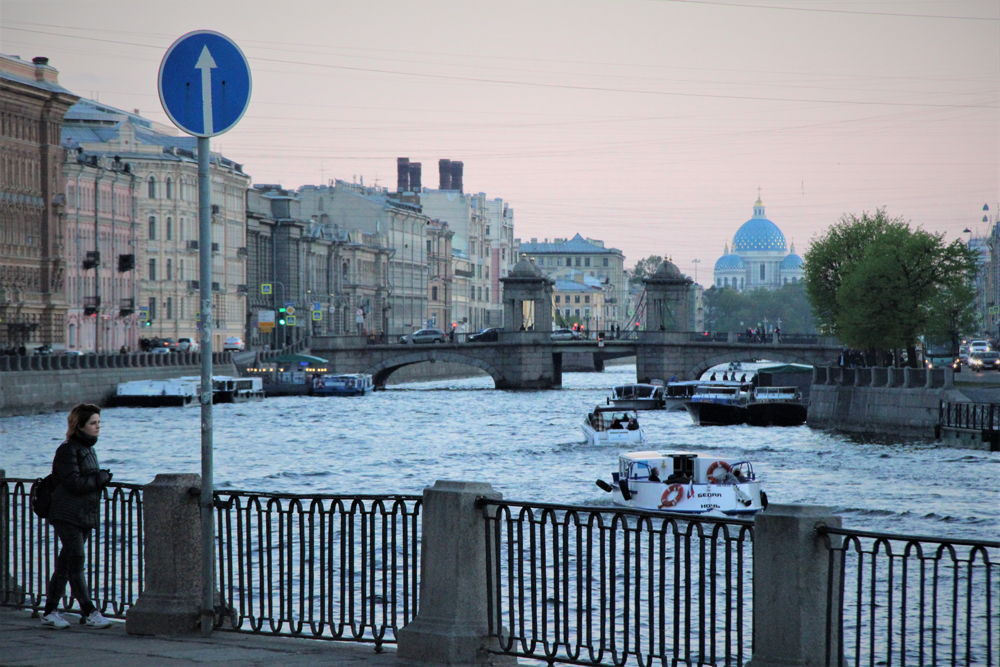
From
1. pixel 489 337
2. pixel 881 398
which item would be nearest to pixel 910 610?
pixel 881 398

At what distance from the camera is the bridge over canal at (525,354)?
85438mm

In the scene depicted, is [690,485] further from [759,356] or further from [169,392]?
[759,356]

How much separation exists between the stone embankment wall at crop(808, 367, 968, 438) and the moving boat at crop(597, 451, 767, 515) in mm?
15762

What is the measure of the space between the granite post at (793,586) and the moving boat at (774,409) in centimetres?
5174

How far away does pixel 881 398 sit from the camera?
48719mm

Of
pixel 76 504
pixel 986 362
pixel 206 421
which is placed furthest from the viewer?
pixel 986 362

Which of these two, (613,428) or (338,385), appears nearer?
(613,428)

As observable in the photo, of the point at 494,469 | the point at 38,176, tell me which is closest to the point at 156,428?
the point at 494,469

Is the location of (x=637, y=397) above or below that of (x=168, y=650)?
below

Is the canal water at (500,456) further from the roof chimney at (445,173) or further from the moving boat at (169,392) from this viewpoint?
the roof chimney at (445,173)

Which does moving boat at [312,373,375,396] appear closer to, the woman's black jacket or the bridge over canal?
the bridge over canal

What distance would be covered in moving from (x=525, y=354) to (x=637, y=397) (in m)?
17.8

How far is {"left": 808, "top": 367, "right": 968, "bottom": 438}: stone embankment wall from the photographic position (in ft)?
147

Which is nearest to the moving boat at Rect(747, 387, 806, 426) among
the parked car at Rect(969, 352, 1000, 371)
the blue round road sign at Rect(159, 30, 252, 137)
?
the parked car at Rect(969, 352, 1000, 371)
